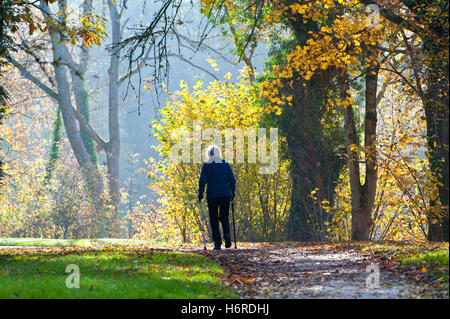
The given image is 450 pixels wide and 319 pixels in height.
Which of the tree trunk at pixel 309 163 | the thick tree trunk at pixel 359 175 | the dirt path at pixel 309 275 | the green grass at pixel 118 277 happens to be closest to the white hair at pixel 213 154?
the dirt path at pixel 309 275

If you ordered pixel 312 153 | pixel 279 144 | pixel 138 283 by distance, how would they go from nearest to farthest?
pixel 138 283 → pixel 312 153 → pixel 279 144

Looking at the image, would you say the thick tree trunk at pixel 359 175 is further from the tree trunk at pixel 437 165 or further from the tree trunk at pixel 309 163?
the tree trunk at pixel 437 165

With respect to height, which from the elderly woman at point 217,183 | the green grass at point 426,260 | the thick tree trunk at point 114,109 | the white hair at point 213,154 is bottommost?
the green grass at point 426,260

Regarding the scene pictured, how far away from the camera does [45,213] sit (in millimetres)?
22828

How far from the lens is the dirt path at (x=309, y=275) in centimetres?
600

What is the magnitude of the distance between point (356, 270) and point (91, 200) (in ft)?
54.5

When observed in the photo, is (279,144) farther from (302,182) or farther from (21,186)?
(21,186)

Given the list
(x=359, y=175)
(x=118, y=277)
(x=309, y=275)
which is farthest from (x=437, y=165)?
(x=118, y=277)

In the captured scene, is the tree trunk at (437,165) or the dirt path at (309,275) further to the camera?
the tree trunk at (437,165)

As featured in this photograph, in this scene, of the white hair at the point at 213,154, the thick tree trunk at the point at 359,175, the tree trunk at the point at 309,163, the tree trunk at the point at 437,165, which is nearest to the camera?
the tree trunk at the point at 437,165

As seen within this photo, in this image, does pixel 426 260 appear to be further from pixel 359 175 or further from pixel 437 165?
pixel 359 175

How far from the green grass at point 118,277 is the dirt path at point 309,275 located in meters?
0.39

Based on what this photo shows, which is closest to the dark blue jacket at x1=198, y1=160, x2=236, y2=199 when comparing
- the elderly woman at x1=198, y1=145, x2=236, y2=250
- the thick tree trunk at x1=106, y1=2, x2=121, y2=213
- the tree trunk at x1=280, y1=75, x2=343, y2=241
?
the elderly woman at x1=198, y1=145, x2=236, y2=250
